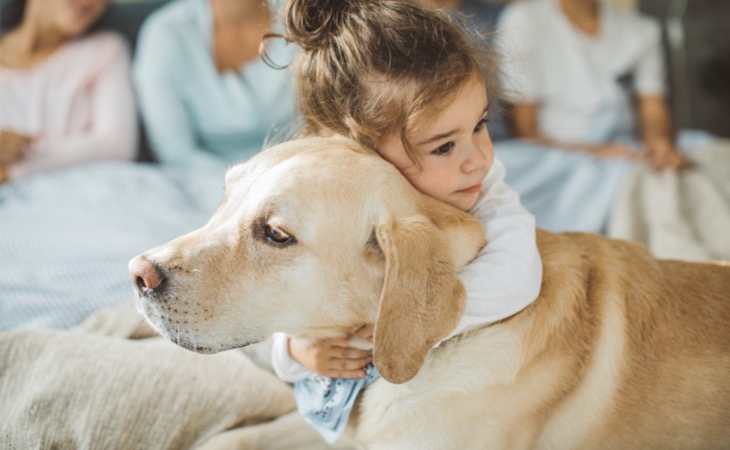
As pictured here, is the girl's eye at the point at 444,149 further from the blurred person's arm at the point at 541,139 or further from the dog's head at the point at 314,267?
the blurred person's arm at the point at 541,139

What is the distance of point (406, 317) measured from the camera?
4.01 feet

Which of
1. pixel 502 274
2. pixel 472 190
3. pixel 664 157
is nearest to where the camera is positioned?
pixel 502 274

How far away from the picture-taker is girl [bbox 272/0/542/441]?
1.48 meters

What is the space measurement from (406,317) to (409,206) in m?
0.25

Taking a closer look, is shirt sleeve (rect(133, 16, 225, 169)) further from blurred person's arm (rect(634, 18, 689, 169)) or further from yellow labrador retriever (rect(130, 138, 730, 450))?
blurred person's arm (rect(634, 18, 689, 169))

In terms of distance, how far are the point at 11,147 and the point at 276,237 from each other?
2.43 m

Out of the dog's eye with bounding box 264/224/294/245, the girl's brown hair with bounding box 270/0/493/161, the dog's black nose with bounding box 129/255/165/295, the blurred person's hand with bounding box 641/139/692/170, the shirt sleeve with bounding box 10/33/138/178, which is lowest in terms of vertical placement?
the blurred person's hand with bounding box 641/139/692/170

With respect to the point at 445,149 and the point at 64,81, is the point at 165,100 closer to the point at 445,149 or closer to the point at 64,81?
the point at 64,81

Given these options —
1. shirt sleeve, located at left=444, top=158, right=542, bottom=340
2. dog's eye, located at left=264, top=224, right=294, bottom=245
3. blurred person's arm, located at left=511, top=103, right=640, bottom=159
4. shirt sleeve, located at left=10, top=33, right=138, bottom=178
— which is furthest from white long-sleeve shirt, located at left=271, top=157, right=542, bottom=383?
shirt sleeve, located at left=10, top=33, right=138, bottom=178

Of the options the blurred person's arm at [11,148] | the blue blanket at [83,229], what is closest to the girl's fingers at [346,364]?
the blue blanket at [83,229]

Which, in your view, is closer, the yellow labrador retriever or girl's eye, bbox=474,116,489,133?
the yellow labrador retriever

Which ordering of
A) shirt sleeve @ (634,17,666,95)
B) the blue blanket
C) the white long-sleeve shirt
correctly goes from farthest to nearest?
shirt sleeve @ (634,17,666,95)
the blue blanket
the white long-sleeve shirt

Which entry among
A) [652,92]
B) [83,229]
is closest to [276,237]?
[83,229]

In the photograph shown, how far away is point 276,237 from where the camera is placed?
4.27 feet
